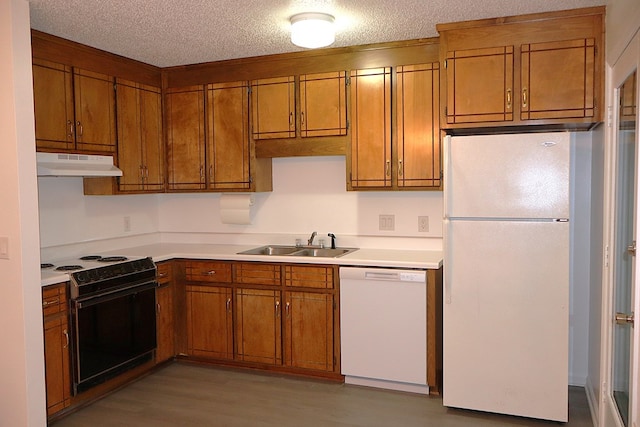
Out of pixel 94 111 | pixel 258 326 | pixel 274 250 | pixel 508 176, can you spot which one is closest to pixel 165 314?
pixel 258 326

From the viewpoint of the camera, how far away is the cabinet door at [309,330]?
12.5 feet

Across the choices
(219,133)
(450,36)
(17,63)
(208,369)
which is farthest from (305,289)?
(17,63)

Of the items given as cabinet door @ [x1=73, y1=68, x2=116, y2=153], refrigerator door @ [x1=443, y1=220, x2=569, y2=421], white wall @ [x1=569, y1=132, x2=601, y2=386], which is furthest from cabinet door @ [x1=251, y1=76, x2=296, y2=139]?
white wall @ [x1=569, y1=132, x2=601, y2=386]

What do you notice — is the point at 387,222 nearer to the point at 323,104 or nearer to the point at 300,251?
the point at 300,251

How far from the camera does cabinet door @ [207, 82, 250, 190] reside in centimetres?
427

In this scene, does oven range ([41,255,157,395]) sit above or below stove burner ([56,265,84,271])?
below

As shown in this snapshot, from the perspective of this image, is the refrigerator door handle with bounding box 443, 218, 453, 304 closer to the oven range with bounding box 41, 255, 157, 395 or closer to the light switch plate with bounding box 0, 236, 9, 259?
the oven range with bounding box 41, 255, 157, 395

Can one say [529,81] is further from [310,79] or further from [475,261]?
[310,79]

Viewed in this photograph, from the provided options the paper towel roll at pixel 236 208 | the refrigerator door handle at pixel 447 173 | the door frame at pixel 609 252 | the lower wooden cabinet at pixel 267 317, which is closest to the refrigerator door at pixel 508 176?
the refrigerator door handle at pixel 447 173

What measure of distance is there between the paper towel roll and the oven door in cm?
88

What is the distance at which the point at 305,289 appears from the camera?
3.84 metres

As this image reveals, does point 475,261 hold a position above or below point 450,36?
below

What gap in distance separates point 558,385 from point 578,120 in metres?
1.53

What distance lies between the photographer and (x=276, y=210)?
4.57 metres
